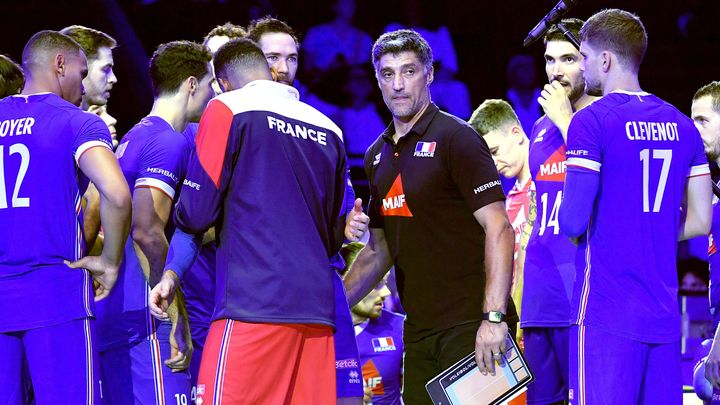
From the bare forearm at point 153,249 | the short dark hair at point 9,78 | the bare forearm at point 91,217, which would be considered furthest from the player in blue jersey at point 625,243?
the short dark hair at point 9,78

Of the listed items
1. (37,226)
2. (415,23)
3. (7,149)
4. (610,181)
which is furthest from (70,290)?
(415,23)

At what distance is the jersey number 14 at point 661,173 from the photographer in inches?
140

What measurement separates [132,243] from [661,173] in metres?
2.16

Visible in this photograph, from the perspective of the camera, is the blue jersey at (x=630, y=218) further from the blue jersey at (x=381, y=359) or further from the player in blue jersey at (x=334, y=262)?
the blue jersey at (x=381, y=359)

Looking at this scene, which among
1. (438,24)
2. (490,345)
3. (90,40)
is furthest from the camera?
(438,24)

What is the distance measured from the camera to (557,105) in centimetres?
463

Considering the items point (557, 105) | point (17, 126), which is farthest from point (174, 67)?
point (557, 105)

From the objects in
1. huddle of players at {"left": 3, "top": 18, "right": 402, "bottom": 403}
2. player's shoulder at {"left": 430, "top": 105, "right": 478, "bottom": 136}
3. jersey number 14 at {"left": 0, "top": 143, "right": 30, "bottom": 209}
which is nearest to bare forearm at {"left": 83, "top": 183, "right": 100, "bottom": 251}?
huddle of players at {"left": 3, "top": 18, "right": 402, "bottom": 403}

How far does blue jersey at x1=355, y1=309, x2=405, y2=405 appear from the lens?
5977 millimetres

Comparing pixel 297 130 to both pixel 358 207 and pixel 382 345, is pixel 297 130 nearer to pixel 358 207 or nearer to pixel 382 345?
pixel 358 207

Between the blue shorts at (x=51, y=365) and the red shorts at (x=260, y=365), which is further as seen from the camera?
the blue shorts at (x=51, y=365)

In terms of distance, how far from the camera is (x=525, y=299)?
15.3 ft

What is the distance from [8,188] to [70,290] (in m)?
0.46

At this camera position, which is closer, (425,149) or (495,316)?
(495,316)
